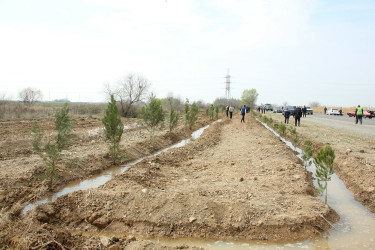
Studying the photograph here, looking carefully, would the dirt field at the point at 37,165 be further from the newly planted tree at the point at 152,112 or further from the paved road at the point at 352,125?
the paved road at the point at 352,125

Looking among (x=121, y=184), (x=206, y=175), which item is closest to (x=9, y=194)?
(x=121, y=184)

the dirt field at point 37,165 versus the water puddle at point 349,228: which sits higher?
the dirt field at point 37,165

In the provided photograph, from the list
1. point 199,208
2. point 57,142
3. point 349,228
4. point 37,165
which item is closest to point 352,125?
point 349,228

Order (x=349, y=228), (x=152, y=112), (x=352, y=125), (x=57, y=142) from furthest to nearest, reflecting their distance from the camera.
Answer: (x=352, y=125) → (x=152, y=112) → (x=57, y=142) → (x=349, y=228)

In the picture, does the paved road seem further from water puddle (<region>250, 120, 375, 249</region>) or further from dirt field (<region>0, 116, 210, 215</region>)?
dirt field (<region>0, 116, 210, 215</region>)

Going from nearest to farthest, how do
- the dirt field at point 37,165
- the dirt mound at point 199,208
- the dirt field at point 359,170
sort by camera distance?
1. the dirt mound at point 199,208
2. the dirt field at point 37,165
3. the dirt field at point 359,170

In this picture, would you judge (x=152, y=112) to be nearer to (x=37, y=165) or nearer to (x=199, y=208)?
(x=37, y=165)

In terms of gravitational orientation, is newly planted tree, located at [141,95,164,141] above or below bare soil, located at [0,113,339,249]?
above

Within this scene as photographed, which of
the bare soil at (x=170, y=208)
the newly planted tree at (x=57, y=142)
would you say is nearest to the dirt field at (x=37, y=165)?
the bare soil at (x=170, y=208)

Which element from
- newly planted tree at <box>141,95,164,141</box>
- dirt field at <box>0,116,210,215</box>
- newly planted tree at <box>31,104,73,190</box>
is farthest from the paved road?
newly planted tree at <box>31,104,73,190</box>

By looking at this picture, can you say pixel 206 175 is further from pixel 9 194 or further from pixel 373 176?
pixel 9 194

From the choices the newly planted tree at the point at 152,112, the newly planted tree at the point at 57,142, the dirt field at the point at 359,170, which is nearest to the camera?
the dirt field at the point at 359,170

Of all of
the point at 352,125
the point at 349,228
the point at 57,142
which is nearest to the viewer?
Result: the point at 349,228

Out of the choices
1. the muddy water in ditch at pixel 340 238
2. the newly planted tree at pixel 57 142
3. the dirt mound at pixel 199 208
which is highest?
the newly planted tree at pixel 57 142
